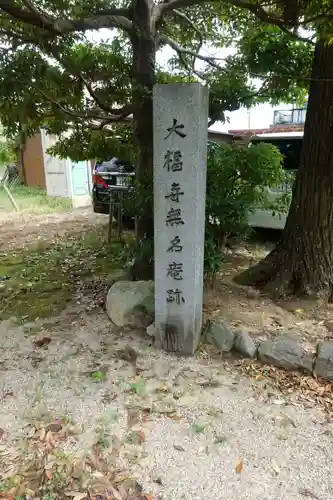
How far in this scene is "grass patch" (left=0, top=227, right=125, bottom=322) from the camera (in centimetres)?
432

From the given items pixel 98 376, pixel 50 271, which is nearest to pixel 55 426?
pixel 98 376

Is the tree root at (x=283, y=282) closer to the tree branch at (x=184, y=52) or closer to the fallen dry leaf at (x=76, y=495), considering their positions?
the tree branch at (x=184, y=52)

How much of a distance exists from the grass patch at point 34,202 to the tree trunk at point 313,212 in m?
7.45

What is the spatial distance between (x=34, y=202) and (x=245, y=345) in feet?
31.2

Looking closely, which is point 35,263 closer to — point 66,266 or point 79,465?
point 66,266

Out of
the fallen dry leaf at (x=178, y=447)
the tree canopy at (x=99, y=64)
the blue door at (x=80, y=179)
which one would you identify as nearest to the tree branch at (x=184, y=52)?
the tree canopy at (x=99, y=64)

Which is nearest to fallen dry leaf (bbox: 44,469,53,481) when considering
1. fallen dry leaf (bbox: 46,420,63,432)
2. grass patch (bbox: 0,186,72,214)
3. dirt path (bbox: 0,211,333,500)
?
dirt path (bbox: 0,211,333,500)

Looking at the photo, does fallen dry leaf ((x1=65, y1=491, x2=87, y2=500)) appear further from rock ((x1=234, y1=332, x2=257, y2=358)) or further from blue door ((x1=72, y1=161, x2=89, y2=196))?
blue door ((x1=72, y1=161, x2=89, y2=196))

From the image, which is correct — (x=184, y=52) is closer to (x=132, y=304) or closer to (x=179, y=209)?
(x=179, y=209)

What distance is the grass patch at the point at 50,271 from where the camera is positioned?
4.32 metres

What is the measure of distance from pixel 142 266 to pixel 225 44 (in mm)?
3659

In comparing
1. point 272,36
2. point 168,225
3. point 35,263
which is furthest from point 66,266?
point 272,36

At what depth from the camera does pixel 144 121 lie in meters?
3.97

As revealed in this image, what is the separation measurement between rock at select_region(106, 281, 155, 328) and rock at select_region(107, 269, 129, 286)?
0.74 metres
